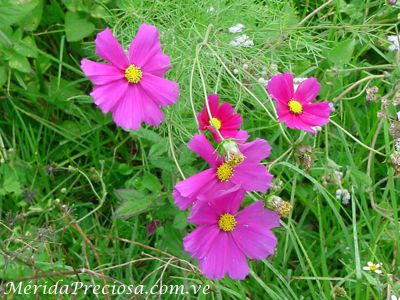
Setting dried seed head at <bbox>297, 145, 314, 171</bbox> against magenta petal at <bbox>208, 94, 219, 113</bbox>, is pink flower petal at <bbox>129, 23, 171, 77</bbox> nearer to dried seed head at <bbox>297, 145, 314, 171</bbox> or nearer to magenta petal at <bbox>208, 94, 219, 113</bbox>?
magenta petal at <bbox>208, 94, 219, 113</bbox>

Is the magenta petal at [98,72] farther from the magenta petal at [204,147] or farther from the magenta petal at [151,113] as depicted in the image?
the magenta petal at [204,147]

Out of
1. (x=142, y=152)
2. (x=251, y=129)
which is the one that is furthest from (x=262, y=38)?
(x=142, y=152)

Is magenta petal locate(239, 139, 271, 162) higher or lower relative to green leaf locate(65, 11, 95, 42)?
lower

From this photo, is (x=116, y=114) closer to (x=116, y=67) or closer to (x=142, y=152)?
(x=116, y=67)

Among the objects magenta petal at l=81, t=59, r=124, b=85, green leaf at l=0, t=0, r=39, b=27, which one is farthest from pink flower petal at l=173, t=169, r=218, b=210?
green leaf at l=0, t=0, r=39, b=27

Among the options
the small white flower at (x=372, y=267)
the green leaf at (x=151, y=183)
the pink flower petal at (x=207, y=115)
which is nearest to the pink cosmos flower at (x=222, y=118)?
the pink flower petal at (x=207, y=115)

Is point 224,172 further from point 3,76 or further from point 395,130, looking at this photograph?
point 3,76
